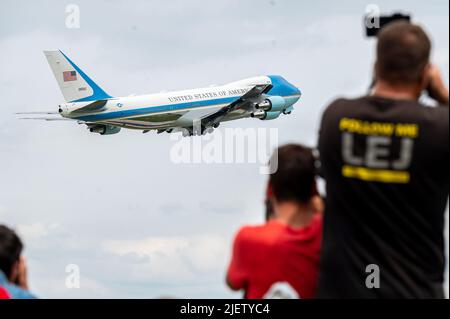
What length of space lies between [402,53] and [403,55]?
0.02 meters

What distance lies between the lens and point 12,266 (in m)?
7.86

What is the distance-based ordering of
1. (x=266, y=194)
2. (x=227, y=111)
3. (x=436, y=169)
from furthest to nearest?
(x=227, y=111), (x=266, y=194), (x=436, y=169)

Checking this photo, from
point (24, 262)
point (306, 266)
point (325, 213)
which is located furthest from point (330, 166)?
point (24, 262)

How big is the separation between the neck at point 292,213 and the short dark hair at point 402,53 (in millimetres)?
1201

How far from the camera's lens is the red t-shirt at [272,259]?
7910 millimetres

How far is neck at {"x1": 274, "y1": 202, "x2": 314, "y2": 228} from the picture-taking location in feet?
26.1

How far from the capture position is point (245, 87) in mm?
82250

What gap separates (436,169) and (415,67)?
2.61 ft

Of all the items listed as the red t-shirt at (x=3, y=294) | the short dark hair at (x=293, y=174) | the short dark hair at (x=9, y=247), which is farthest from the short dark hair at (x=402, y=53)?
the red t-shirt at (x=3, y=294)

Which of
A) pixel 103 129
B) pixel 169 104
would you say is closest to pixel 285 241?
pixel 103 129

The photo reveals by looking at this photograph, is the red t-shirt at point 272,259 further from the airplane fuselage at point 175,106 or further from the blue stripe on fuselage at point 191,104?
the blue stripe on fuselage at point 191,104

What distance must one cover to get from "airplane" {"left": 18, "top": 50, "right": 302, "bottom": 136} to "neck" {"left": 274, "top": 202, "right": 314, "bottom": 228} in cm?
5920

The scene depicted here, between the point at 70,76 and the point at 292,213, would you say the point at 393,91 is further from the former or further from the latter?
the point at 70,76
